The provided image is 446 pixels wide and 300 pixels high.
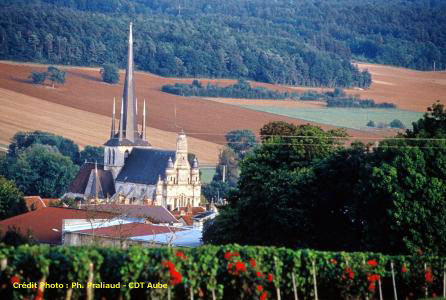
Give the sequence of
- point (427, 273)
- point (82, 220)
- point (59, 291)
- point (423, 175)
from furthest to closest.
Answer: point (82, 220) < point (423, 175) < point (427, 273) < point (59, 291)

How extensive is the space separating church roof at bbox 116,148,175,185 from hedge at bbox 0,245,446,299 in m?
85.4

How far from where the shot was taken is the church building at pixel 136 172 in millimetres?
116062

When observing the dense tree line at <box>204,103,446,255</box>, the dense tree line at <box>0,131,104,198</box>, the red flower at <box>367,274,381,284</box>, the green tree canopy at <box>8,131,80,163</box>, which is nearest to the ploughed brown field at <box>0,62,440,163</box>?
the green tree canopy at <box>8,131,80,163</box>

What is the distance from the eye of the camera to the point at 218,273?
1102 inches

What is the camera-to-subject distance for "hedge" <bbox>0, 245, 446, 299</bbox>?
25688 millimetres

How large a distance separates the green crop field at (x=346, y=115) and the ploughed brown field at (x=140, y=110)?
194cm

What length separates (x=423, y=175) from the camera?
4050cm

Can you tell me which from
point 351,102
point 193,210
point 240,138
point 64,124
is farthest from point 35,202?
point 351,102

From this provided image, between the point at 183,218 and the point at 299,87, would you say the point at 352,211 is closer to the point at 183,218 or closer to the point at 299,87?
the point at 183,218

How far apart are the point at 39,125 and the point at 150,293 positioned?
103740 millimetres

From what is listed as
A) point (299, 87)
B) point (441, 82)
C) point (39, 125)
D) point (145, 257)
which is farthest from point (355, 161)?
point (299, 87)

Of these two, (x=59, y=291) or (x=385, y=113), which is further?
(x=385, y=113)

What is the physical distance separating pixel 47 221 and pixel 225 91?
81831 mm

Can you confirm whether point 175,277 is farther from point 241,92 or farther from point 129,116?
point 241,92
